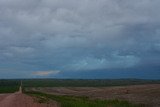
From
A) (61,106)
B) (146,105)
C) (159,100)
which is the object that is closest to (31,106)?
(61,106)

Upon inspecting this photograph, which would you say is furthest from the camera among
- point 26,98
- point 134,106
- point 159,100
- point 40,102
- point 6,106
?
point 159,100

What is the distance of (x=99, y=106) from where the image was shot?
33.4 m

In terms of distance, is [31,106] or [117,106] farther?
[117,106]

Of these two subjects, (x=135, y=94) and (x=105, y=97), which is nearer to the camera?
(x=105, y=97)

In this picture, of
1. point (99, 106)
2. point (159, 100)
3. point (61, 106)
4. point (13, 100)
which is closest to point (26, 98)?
point (13, 100)

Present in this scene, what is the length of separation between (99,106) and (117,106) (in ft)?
8.74

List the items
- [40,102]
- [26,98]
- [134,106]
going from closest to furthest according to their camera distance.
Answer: [40,102] → [26,98] → [134,106]

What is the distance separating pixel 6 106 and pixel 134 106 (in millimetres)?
13146

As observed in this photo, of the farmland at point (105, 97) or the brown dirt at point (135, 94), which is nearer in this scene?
the farmland at point (105, 97)

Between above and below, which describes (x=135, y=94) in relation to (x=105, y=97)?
above

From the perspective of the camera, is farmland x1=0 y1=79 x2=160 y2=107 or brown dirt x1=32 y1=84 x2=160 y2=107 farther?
brown dirt x1=32 y1=84 x2=160 y2=107

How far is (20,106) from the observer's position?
3070cm

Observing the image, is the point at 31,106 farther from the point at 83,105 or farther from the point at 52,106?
the point at 83,105

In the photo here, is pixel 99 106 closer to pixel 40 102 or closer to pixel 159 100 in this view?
pixel 40 102
